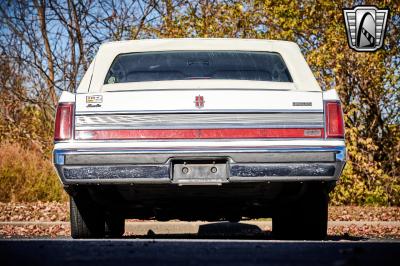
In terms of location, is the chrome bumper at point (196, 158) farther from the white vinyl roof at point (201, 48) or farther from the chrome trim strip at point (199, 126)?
the white vinyl roof at point (201, 48)

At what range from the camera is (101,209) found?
22.7 ft

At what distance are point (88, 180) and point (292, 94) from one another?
1.76m

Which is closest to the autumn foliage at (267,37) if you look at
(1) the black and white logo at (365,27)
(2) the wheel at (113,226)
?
(1) the black and white logo at (365,27)

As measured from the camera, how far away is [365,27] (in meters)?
15.5

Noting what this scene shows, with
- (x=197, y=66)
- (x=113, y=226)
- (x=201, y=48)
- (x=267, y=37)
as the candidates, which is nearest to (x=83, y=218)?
(x=113, y=226)

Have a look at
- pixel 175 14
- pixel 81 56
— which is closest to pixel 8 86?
pixel 81 56

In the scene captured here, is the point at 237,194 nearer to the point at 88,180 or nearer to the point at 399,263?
the point at 88,180

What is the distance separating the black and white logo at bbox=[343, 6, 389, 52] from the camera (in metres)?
15.1

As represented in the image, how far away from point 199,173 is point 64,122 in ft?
3.82

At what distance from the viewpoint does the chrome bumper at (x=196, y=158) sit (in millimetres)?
6023

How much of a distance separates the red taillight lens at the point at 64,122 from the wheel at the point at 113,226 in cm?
148

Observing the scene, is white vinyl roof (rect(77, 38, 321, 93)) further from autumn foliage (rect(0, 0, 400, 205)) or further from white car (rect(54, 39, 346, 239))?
autumn foliage (rect(0, 0, 400, 205))

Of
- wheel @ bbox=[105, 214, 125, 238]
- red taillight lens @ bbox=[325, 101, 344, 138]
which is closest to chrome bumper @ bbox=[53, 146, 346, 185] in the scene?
red taillight lens @ bbox=[325, 101, 344, 138]

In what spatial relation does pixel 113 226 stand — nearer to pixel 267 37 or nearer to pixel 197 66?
pixel 197 66
